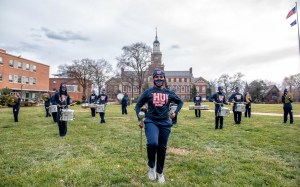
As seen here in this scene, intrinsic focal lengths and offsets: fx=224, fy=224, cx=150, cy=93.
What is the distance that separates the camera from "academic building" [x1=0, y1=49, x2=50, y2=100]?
47275 millimetres

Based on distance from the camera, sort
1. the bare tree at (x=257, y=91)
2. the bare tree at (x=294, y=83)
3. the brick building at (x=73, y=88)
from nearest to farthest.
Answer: the brick building at (x=73, y=88)
the bare tree at (x=257, y=91)
the bare tree at (x=294, y=83)

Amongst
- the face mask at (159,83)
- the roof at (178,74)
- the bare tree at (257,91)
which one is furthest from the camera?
the roof at (178,74)

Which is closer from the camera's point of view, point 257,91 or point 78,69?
point 78,69

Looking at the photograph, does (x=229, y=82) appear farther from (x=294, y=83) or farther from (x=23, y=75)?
(x=23, y=75)

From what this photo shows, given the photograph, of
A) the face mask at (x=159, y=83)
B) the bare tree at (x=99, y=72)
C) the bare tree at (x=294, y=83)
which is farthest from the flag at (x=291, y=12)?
the bare tree at (x=294, y=83)

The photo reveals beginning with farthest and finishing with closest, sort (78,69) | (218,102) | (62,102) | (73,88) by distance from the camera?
(73,88) → (78,69) → (218,102) → (62,102)

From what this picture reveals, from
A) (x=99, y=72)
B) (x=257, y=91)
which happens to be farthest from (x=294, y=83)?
(x=99, y=72)

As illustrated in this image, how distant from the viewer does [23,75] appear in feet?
173

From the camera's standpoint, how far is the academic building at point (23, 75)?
47275 millimetres

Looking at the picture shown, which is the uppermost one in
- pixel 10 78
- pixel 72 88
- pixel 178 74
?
pixel 178 74

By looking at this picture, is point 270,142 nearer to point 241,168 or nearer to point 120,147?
point 241,168

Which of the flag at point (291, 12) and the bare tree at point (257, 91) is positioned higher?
the flag at point (291, 12)

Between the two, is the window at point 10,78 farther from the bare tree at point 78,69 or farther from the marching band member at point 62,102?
the marching band member at point 62,102

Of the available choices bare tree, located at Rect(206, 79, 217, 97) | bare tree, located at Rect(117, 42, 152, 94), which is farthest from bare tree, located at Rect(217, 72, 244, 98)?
bare tree, located at Rect(117, 42, 152, 94)
